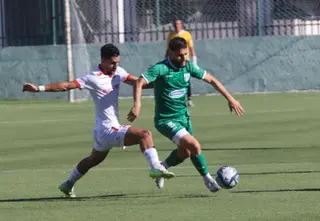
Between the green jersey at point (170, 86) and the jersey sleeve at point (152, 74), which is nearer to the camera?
the jersey sleeve at point (152, 74)

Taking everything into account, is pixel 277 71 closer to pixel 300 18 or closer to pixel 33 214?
pixel 300 18

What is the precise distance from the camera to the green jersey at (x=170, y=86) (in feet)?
37.4

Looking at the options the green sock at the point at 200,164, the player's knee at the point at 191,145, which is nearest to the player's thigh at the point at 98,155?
the player's knee at the point at 191,145

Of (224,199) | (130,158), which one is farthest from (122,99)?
(224,199)

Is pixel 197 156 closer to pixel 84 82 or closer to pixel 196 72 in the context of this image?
pixel 196 72

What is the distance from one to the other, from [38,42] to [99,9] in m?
2.22

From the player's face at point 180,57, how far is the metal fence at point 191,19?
1750 centimetres

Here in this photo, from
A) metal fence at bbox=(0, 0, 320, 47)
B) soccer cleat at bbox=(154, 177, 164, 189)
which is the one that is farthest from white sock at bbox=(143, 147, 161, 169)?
metal fence at bbox=(0, 0, 320, 47)

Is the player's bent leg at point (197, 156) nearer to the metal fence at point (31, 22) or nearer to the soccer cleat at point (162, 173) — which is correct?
the soccer cleat at point (162, 173)

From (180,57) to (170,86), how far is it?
37 cm

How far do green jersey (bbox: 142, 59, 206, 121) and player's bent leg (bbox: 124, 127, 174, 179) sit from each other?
1.83 ft

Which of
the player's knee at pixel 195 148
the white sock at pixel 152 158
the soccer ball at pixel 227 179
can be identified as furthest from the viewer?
the player's knee at pixel 195 148

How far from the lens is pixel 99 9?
29.6m

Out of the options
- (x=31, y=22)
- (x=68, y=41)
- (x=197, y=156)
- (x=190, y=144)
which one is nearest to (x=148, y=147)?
(x=190, y=144)
